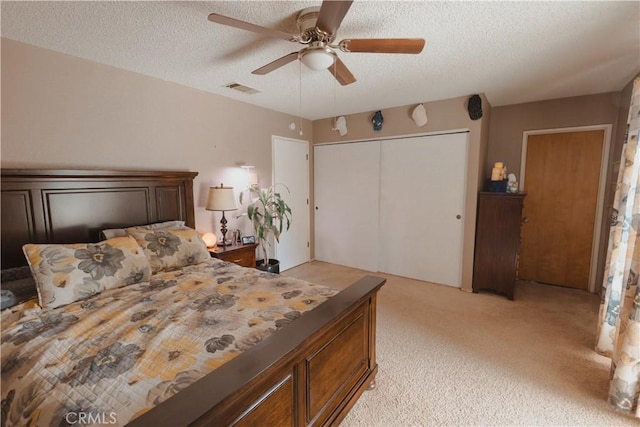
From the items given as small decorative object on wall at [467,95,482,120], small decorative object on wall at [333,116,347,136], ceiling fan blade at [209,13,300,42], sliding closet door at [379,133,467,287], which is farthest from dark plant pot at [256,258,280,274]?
small decorative object on wall at [467,95,482,120]

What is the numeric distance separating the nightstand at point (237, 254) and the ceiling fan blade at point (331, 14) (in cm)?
222

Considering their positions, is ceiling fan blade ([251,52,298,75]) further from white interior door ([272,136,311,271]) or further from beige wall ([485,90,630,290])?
beige wall ([485,90,630,290])

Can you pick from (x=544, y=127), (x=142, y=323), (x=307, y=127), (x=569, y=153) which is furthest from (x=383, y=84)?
(x=142, y=323)

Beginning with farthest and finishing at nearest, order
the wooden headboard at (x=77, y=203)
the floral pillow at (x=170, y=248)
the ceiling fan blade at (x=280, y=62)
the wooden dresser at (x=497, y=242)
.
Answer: the wooden dresser at (x=497, y=242) → the floral pillow at (x=170, y=248) → the wooden headboard at (x=77, y=203) → the ceiling fan blade at (x=280, y=62)

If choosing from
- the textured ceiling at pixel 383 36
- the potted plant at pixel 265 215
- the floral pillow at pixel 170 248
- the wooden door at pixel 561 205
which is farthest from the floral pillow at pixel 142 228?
the wooden door at pixel 561 205

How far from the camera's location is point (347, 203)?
4.44 m

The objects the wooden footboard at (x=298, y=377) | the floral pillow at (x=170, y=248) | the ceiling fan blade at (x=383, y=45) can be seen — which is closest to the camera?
the wooden footboard at (x=298, y=377)

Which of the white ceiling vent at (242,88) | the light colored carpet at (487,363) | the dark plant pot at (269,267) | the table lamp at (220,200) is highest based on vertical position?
the white ceiling vent at (242,88)

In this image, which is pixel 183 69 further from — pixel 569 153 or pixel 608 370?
pixel 569 153

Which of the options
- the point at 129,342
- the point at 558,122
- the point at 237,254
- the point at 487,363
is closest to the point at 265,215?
the point at 237,254

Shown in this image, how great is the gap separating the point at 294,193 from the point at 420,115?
2.06 metres

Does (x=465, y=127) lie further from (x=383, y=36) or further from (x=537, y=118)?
(x=383, y=36)

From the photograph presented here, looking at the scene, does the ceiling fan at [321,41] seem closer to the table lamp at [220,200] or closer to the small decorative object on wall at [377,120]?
the table lamp at [220,200]

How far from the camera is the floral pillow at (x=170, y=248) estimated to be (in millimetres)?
2201
